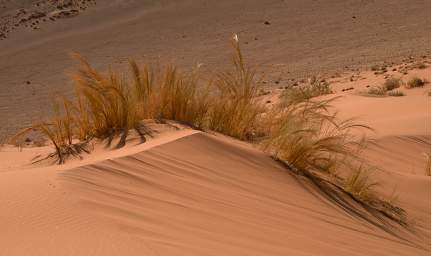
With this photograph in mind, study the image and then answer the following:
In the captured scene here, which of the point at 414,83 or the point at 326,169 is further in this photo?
the point at 414,83

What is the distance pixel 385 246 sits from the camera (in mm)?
4906

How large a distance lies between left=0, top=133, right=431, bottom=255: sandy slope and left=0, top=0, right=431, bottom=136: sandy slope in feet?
39.7

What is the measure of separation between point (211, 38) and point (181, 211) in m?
23.6

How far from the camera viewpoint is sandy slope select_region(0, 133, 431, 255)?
3555 mm

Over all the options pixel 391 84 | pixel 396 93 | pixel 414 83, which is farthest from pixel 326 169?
pixel 391 84

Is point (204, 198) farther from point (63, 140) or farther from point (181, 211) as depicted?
point (63, 140)

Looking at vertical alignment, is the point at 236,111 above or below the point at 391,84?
above

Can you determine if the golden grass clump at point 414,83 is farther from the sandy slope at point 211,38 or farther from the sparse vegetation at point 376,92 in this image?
the sandy slope at point 211,38

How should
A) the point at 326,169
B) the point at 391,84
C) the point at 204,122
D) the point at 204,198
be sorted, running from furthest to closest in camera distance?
the point at 391,84
the point at 204,122
the point at 326,169
the point at 204,198

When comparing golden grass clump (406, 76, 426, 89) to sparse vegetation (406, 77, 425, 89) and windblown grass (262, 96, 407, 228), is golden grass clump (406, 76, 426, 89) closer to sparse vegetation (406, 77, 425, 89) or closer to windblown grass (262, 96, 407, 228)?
sparse vegetation (406, 77, 425, 89)

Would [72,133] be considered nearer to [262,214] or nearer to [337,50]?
[262,214]

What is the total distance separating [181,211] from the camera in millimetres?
4254

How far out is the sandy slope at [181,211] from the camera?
3.55 metres

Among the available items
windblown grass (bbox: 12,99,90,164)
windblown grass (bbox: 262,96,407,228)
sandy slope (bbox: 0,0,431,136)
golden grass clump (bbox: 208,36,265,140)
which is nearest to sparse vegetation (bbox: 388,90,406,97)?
sandy slope (bbox: 0,0,431,136)
